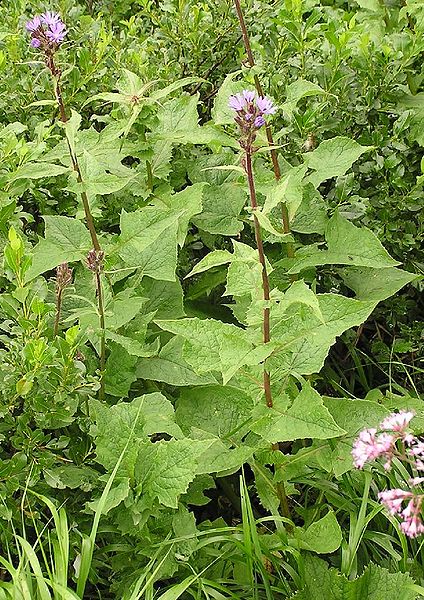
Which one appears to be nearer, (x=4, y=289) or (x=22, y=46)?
(x=4, y=289)

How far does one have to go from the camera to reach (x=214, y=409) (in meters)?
2.47

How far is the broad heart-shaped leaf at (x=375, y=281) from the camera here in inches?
107

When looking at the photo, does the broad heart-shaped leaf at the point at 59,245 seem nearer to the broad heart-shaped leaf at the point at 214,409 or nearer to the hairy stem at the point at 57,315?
the hairy stem at the point at 57,315

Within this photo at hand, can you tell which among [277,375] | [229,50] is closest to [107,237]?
[277,375]

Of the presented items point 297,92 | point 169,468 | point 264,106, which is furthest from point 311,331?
point 297,92

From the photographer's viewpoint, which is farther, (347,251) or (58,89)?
(347,251)

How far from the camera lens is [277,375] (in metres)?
2.24

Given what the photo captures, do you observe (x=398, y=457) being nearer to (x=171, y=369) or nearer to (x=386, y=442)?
(x=386, y=442)

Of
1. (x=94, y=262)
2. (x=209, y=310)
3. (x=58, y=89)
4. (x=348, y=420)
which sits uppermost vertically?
(x=58, y=89)

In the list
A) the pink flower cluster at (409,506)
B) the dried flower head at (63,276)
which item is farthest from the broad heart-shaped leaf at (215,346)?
the pink flower cluster at (409,506)

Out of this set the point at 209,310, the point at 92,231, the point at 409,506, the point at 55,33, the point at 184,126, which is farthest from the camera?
the point at 209,310

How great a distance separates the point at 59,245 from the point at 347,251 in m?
0.84

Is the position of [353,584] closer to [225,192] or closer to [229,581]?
[229,581]

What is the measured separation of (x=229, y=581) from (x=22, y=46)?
2.00 meters
